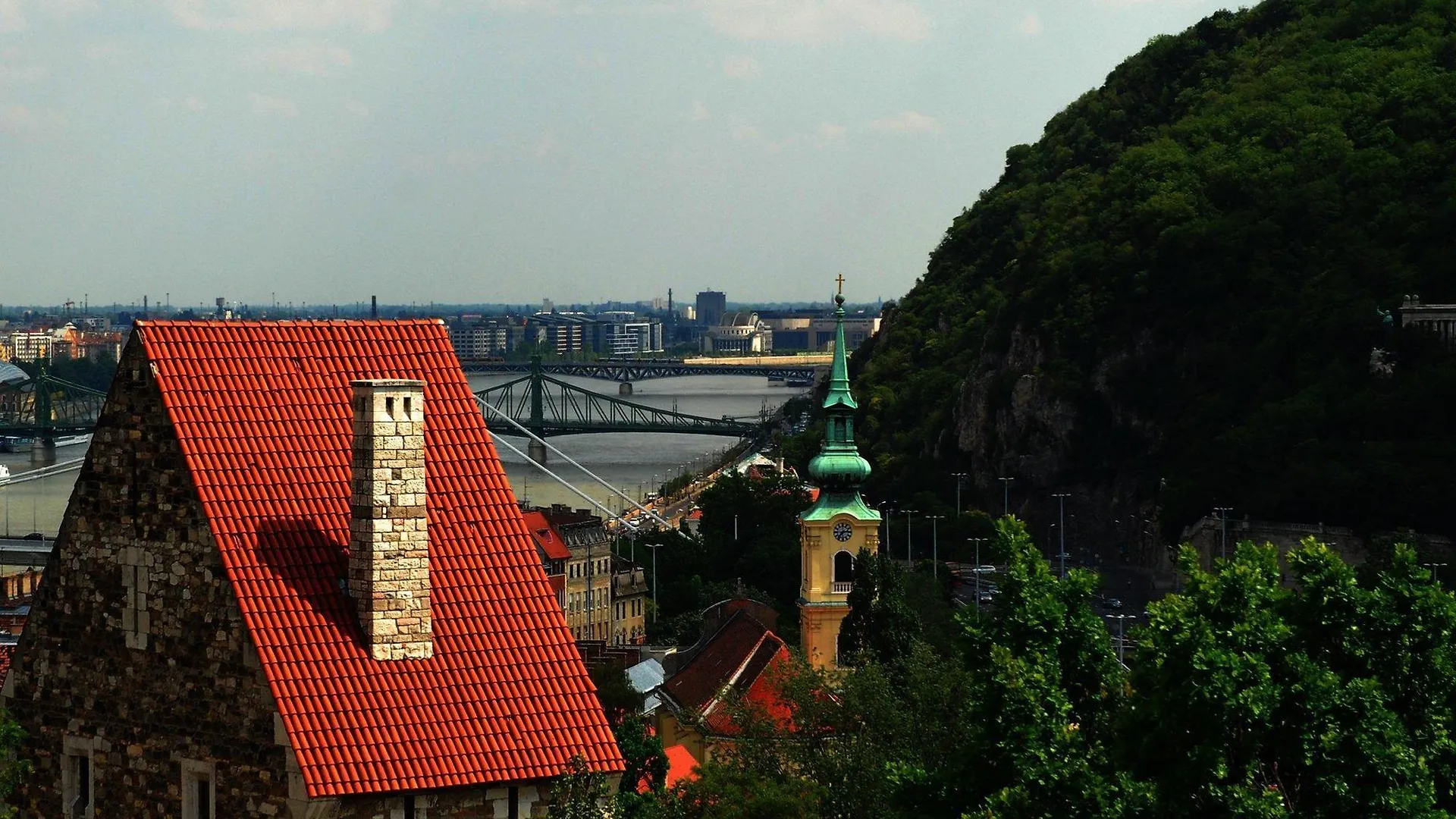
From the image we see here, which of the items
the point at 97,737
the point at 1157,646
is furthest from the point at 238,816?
the point at 1157,646

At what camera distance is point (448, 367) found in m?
19.1

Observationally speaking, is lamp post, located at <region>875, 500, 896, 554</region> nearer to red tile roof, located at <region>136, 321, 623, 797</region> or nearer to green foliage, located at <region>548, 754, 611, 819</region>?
red tile roof, located at <region>136, 321, 623, 797</region>

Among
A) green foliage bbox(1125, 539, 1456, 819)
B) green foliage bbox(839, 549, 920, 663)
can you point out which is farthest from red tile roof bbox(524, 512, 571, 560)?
green foliage bbox(1125, 539, 1456, 819)

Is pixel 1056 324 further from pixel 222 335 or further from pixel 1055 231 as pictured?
pixel 222 335

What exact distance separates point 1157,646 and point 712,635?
143 ft

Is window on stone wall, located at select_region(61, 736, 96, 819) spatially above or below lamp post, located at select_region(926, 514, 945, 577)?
above

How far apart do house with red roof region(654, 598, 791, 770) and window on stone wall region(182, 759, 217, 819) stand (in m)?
15.5

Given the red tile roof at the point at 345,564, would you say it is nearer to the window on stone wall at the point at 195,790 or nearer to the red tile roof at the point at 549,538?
the window on stone wall at the point at 195,790

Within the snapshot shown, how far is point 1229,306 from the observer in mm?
114250

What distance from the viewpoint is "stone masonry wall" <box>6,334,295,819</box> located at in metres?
17.5

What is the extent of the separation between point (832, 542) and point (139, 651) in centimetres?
5034

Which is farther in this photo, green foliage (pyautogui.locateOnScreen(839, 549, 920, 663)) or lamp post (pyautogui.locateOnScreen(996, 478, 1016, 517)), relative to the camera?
lamp post (pyautogui.locateOnScreen(996, 478, 1016, 517))

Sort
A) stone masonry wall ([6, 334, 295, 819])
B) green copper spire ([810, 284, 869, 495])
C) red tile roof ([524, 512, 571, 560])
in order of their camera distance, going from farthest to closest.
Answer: red tile roof ([524, 512, 571, 560]) → green copper spire ([810, 284, 869, 495]) → stone masonry wall ([6, 334, 295, 819])

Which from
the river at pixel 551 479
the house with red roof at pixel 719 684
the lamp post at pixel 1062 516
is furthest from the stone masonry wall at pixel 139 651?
the river at pixel 551 479
